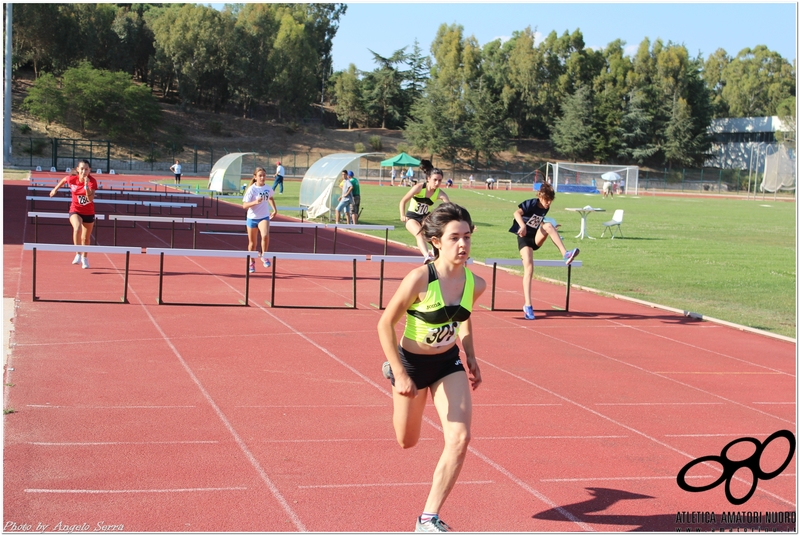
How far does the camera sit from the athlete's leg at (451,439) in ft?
14.3

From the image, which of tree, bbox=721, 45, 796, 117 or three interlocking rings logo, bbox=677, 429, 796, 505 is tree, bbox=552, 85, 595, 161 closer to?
tree, bbox=721, 45, 796, 117

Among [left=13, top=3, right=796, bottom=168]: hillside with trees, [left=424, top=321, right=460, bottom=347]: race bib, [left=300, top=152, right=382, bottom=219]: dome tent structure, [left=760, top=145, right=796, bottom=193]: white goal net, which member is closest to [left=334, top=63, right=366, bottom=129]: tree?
[left=13, top=3, right=796, bottom=168]: hillside with trees

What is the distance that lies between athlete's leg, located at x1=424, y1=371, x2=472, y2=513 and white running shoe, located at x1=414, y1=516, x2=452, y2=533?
0.18 feet

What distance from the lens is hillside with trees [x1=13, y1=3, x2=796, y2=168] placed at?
76.6 metres

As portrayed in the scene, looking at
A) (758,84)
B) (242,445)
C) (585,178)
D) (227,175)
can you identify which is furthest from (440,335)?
(758,84)

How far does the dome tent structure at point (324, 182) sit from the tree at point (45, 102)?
48735 millimetres

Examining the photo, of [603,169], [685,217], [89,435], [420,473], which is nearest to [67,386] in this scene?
[89,435]

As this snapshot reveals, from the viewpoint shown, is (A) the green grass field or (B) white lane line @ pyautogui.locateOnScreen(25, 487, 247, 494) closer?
(B) white lane line @ pyautogui.locateOnScreen(25, 487, 247, 494)

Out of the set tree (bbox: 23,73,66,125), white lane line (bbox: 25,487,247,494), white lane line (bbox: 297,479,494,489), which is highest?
tree (bbox: 23,73,66,125)

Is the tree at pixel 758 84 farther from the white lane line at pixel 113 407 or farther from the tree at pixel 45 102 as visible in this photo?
the white lane line at pixel 113 407

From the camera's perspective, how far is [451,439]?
4.40 m

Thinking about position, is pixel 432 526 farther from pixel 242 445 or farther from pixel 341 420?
pixel 341 420

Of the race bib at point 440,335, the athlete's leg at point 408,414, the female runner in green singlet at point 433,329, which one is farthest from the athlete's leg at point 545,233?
the athlete's leg at point 408,414

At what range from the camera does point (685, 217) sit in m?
37.7
